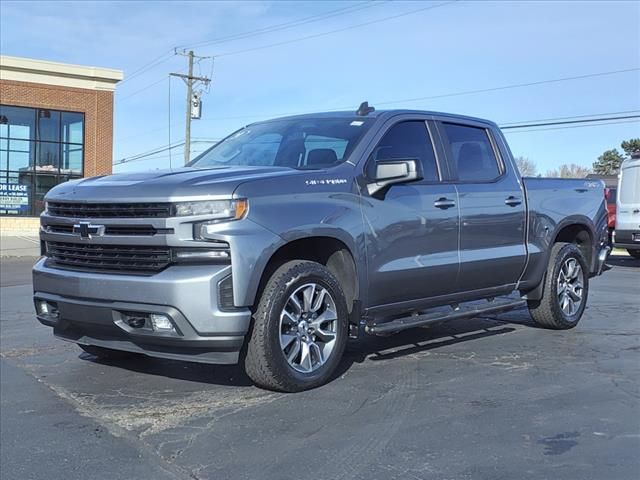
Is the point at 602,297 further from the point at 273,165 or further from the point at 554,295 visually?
the point at 273,165

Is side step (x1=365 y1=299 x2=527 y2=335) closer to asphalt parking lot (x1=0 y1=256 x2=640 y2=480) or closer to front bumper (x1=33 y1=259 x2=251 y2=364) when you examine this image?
asphalt parking lot (x1=0 y1=256 x2=640 y2=480)

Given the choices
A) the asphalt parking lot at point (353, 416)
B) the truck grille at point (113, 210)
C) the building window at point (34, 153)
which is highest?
the building window at point (34, 153)

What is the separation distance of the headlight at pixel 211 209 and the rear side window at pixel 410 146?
1.59 meters

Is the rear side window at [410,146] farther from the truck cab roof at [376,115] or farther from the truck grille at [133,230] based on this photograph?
the truck grille at [133,230]

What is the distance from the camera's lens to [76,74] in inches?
1155

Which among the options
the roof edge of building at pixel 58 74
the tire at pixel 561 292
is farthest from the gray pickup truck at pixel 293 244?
the roof edge of building at pixel 58 74

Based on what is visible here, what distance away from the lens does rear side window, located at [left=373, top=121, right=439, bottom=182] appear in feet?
18.3

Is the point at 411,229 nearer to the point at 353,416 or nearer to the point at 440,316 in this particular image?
the point at 440,316

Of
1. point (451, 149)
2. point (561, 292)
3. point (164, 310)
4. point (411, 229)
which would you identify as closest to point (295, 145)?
point (411, 229)

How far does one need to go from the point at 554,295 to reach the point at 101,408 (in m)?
4.58

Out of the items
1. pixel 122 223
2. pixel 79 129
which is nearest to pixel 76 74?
pixel 79 129

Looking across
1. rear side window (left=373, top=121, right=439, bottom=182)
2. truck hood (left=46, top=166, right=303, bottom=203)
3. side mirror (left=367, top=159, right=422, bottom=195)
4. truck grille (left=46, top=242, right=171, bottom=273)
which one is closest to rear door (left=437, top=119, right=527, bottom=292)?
rear side window (left=373, top=121, right=439, bottom=182)

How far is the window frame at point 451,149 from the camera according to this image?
604 cm

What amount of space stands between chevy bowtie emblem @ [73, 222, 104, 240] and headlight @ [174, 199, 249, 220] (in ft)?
2.17
